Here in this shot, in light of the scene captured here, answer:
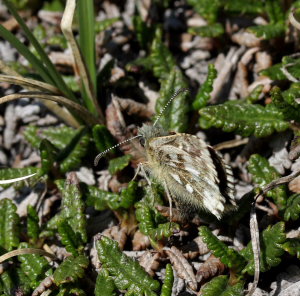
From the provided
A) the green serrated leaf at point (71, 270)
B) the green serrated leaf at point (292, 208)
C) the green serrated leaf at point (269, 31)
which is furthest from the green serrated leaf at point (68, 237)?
the green serrated leaf at point (269, 31)

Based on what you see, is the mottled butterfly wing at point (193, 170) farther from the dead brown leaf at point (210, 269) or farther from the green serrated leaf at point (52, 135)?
the green serrated leaf at point (52, 135)

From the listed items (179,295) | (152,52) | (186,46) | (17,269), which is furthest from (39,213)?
(186,46)

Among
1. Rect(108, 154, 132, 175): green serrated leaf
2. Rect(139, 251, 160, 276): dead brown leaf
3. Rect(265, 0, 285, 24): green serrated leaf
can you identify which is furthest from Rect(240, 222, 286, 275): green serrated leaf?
Rect(265, 0, 285, 24): green serrated leaf

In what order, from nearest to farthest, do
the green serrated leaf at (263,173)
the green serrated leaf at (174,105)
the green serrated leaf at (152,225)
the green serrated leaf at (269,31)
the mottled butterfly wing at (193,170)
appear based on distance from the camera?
the mottled butterfly wing at (193,170) → the green serrated leaf at (152,225) → the green serrated leaf at (263,173) → the green serrated leaf at (174,105) → the green serrated leaf at (269,31)

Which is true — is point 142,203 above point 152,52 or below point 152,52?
below

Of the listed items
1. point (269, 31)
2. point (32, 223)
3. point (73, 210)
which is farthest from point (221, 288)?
point (269, 31)

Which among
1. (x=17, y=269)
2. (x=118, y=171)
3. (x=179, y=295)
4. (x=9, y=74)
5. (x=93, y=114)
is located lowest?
(x=179, y=295)

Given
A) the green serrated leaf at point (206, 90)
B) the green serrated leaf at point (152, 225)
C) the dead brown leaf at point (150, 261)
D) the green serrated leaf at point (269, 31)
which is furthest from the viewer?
the green serrated leaf at point (269, 31)

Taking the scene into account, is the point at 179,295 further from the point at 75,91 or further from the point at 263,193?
the point at 75,91
